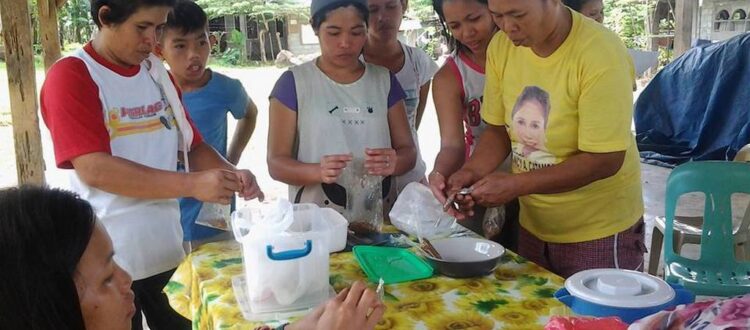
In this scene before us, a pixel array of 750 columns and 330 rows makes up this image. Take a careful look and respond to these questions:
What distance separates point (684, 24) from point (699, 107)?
145 centimetres

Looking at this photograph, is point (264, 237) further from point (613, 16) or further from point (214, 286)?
point (613, 16)

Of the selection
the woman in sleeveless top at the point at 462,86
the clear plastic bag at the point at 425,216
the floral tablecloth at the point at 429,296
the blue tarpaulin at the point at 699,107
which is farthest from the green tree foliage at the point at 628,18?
the floral tablecloth at the point at 429,296

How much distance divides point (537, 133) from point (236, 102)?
64.1 inches

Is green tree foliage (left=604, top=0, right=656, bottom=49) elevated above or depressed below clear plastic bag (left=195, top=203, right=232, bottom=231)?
above

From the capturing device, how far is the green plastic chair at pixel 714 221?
7.82ft

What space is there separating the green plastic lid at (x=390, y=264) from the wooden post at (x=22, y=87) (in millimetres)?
2817

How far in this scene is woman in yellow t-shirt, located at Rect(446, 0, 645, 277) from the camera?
1667mm

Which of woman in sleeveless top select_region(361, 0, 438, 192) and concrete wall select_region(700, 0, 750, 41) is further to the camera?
concrete wall select_region(700, 0, 750, 41)

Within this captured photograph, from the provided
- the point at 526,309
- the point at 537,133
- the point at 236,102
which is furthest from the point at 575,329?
the point at 236,102

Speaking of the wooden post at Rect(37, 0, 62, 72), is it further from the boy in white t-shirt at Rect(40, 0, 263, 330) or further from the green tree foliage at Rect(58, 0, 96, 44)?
the green tree foliage at Rect(58, 0, 96, 44)

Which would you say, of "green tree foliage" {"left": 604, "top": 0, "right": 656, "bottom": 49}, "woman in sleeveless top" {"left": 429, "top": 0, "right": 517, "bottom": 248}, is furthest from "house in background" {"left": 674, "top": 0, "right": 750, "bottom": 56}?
"woman in sleeveless top" {"left": 429, "top": 0, "right": 517, "bottom": 248}

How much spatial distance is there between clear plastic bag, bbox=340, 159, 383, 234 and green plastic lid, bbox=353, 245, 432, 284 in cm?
33

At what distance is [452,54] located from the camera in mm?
2266

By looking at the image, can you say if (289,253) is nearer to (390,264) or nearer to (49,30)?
(390,264)
